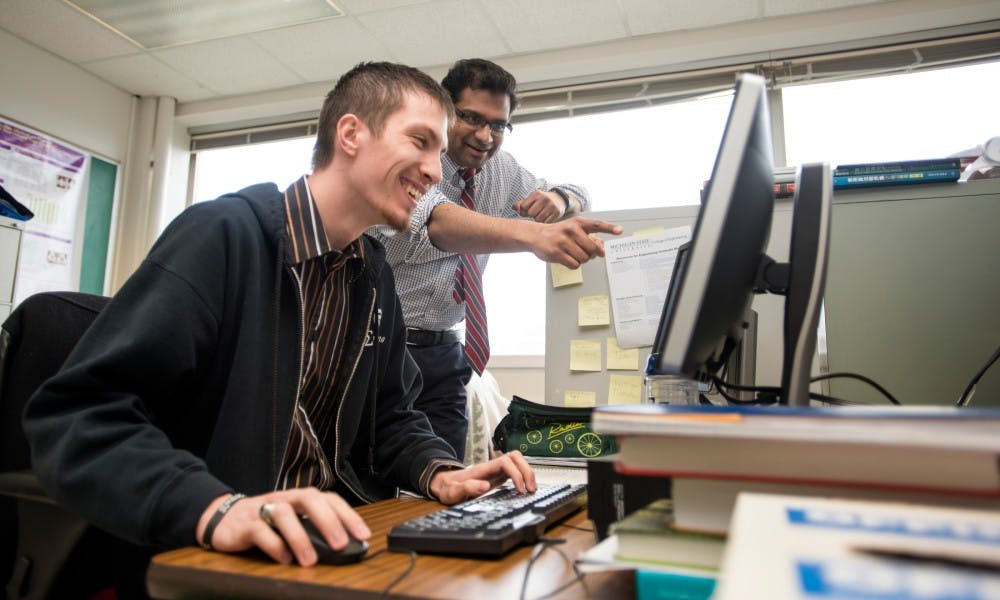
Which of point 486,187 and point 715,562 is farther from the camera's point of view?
point 486,187

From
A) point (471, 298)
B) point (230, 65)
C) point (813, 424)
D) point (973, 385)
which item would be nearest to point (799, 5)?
point (471, 298)

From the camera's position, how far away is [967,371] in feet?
3.57

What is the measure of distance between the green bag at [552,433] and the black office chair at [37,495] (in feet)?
2.59

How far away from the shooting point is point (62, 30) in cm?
315

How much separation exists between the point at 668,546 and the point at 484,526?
0.22 m

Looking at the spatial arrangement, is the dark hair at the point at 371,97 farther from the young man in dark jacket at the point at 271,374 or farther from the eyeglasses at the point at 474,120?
the eyeglasses at the point at 474,120

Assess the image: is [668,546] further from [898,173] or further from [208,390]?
[898,173]

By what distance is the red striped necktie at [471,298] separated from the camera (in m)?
1.79

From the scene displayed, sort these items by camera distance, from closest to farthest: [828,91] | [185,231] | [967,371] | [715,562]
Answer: [715,562] < [185,231] < [967,371] < [828,91]

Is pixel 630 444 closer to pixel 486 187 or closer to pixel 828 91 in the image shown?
pixel 486 187

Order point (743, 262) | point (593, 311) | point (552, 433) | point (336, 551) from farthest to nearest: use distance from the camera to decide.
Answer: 1. point (593, 311)
2. point (552, 433)
3. point (743, 262)
4. point (336, 551)

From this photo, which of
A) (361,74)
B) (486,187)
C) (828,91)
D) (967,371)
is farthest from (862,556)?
(828,91)

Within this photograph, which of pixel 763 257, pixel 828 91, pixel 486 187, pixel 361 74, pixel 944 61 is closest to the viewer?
pixel 763 257

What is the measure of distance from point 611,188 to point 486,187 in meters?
1.55
